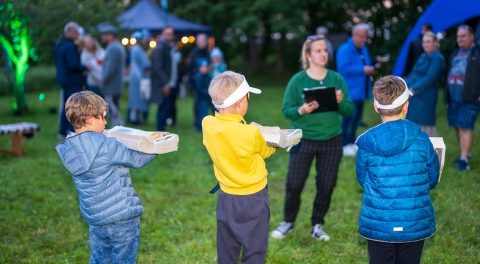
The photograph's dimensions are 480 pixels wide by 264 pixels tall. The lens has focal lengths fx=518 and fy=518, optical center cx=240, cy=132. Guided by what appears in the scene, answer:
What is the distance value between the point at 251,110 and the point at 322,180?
1034cm

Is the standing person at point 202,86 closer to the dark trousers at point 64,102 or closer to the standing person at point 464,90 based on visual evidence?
the dark trousers at point 64,102

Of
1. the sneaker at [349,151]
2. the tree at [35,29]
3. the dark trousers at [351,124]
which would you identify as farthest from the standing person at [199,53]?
the sneaker at [349,151]

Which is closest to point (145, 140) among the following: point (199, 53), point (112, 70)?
point (112, 70)

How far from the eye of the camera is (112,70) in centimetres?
1041

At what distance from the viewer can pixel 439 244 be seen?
467 cm

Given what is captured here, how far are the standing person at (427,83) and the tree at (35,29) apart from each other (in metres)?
8.79

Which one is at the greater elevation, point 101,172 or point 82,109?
point 82,109

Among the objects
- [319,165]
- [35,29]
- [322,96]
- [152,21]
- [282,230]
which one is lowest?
[282,230]

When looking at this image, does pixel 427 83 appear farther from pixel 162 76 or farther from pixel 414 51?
pixel 162 76

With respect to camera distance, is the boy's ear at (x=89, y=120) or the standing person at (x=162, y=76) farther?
the standing person at (x=162, y=76)

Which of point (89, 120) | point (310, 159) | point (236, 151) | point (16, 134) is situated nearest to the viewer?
point (236, 151)

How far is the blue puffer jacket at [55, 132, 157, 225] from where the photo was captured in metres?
3.17

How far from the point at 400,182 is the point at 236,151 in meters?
0.97

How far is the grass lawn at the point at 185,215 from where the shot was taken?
459cm
